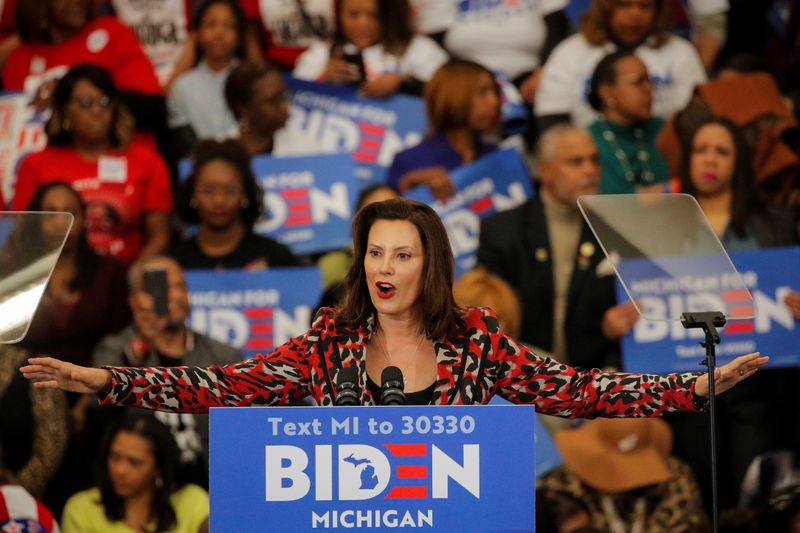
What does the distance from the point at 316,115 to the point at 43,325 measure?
5.91 feet

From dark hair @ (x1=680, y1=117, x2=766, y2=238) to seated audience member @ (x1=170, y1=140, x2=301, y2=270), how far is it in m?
1.93

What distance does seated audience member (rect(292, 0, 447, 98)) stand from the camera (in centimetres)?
689

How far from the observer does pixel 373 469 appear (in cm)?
297

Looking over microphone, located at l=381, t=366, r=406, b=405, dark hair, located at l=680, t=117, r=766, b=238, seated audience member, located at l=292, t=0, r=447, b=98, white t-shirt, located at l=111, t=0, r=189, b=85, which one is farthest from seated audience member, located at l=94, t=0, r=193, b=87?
microphone, located at l=381, t=366, r=406, b=405

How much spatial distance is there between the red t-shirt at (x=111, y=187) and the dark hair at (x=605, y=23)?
2.32m

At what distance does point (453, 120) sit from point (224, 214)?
1.25 meters

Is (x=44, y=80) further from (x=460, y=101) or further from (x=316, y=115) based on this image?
(x=460, y=101)

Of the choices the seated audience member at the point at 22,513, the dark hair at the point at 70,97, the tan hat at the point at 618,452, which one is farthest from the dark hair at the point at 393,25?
the seated audience member at the point at 22,513

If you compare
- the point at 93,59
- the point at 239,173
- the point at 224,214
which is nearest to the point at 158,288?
the point at 224,214

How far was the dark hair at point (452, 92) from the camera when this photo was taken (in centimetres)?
659

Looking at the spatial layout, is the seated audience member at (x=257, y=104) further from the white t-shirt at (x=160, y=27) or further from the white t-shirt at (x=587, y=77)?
the white t-shirt at (x=587, y=77)

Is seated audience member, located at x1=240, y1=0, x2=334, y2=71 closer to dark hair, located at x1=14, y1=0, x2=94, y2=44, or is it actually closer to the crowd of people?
the crowd of people

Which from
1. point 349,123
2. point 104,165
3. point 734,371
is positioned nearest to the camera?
point 734,371

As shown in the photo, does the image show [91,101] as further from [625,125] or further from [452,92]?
[625,125]
